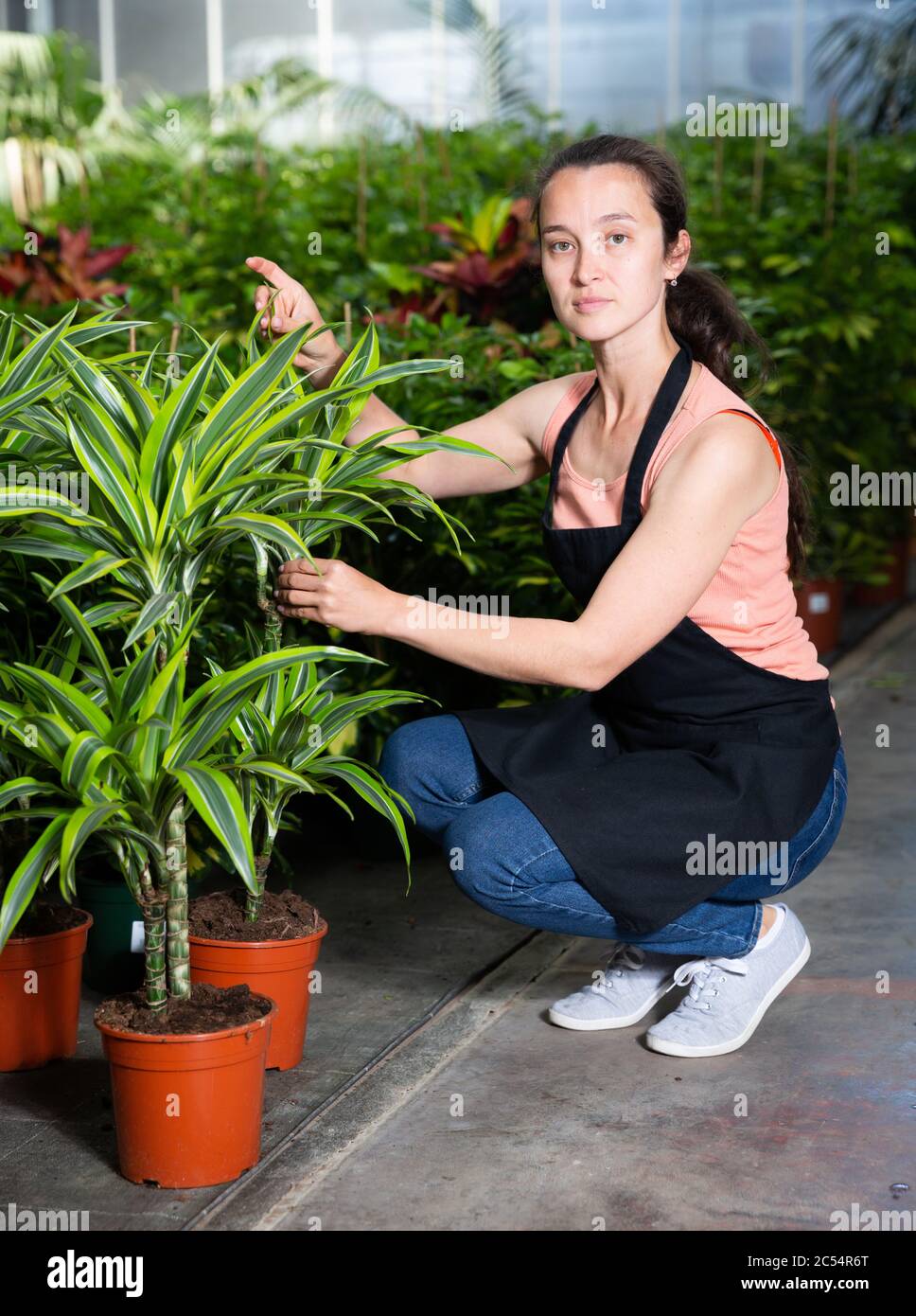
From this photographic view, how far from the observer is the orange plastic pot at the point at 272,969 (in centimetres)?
225

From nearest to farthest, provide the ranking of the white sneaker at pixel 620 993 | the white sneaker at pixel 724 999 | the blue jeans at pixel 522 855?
the blue jeans at pixel 522 855
the white sneaker at pixel 724 999
the white sneaker at pixel 620 993

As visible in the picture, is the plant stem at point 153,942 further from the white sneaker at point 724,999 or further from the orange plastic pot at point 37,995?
the white sneaker at point 724,999

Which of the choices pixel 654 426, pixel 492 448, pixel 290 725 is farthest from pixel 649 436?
pixel 290 725

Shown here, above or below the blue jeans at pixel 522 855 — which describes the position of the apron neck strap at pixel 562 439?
above

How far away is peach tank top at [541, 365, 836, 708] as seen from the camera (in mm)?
2283

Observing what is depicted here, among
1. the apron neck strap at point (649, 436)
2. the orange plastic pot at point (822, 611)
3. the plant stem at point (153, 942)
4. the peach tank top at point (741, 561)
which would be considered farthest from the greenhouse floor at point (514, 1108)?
the orange plastic pot at point (822, 611)

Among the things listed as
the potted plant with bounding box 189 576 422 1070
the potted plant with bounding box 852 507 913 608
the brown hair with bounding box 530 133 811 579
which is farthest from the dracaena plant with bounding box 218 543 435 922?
the potted plant with bounding box 852 507 913 608

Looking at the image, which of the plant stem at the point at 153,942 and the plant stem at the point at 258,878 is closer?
the plant stem at the point at 153,942

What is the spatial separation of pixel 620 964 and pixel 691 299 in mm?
1103

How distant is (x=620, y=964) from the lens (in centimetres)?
253

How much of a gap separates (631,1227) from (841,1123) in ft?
1.41

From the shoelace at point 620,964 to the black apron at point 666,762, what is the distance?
0.25 m
